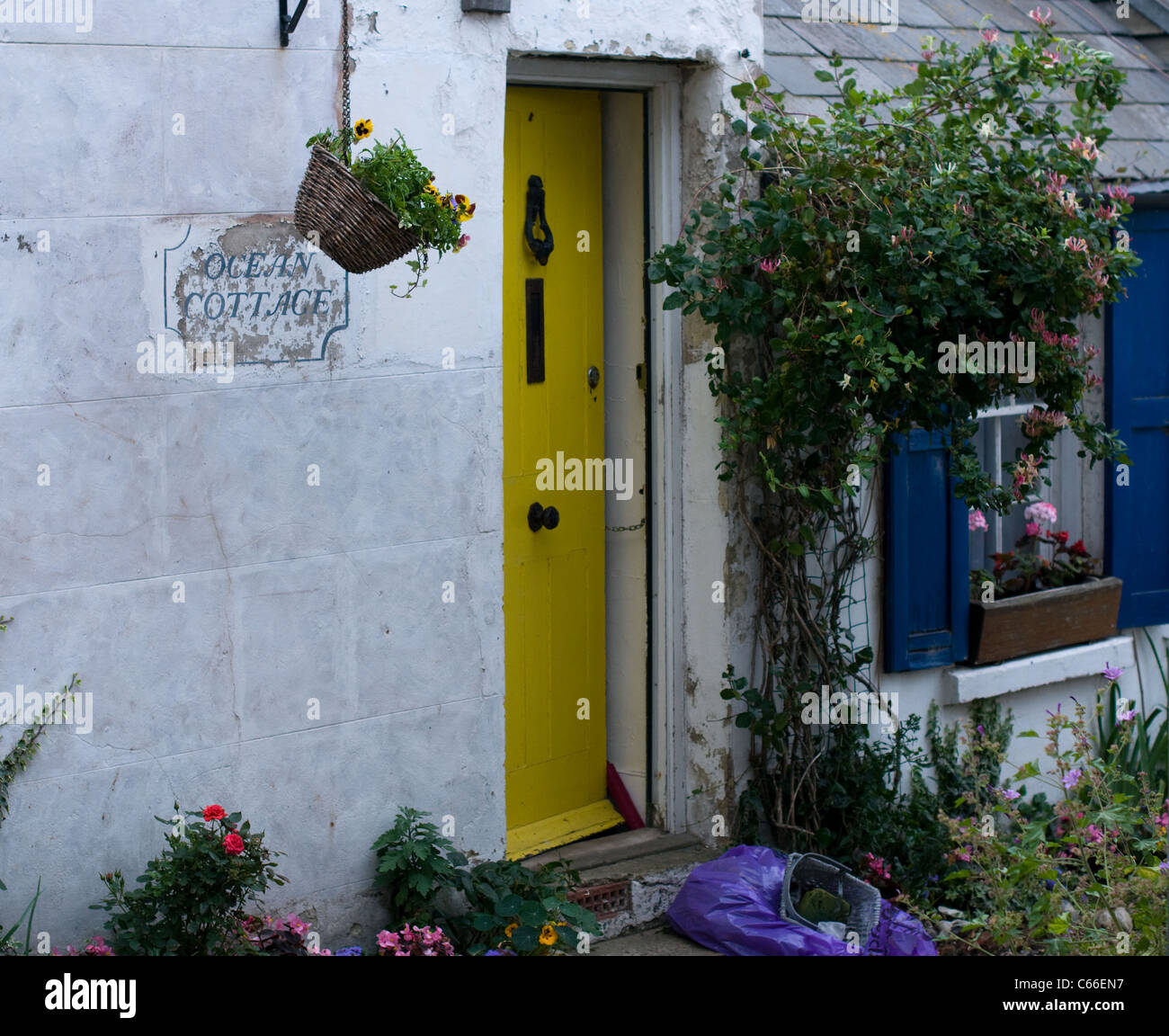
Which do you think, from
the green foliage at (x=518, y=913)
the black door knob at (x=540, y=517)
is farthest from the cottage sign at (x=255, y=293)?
the green foliage at (x=518, y=913)

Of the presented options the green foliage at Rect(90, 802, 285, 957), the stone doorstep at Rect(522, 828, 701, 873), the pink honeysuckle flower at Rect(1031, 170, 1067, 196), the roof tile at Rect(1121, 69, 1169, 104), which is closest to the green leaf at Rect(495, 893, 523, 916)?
the stone doorstep at Rect(522, 828, 701, 873)

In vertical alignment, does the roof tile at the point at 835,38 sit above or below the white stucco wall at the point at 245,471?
above

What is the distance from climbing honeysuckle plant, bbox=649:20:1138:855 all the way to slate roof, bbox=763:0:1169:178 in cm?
55

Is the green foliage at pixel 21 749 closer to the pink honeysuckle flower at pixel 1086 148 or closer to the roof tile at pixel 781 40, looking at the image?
the roof tile at pixel 781 40

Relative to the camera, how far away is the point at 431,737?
14.6 feet

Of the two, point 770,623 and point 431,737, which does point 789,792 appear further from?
point 431,737

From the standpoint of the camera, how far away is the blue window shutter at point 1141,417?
628 centimetres

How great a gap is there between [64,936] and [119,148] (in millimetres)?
2141

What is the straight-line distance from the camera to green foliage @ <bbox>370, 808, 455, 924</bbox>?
4238mm

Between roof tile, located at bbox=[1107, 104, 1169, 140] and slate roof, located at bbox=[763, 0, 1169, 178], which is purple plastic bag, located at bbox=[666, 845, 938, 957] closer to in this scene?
slate roof, located at bbox=[763, 0, 1169, 178]

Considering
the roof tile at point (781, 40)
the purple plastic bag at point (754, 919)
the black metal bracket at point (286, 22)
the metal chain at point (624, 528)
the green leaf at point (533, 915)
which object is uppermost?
the roof tile at point (781, 40)

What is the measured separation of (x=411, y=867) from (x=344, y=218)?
6.53 ft

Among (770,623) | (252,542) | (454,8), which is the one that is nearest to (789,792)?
(770,623)

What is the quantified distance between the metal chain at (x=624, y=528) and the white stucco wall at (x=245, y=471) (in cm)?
83
